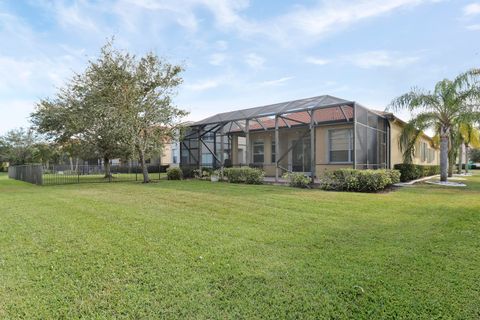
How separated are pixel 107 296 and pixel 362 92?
15189 mm

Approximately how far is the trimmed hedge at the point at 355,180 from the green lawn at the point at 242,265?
387 cm

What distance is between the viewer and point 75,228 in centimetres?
521

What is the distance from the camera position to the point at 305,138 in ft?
53.3

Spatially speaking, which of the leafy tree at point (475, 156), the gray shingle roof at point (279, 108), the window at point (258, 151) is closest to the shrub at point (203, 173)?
the gray shingle roof at point (279, 108)

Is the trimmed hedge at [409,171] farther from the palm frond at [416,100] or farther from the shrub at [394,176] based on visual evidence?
the palm frond at [416,100]

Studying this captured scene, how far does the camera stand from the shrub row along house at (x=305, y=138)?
12523 millimetres

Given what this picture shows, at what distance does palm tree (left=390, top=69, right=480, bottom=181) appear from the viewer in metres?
12.1

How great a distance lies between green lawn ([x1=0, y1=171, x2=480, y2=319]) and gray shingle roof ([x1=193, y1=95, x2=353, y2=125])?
7022 millimetres

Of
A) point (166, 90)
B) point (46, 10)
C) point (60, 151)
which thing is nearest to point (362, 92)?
point (166, 90)

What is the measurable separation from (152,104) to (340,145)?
1012 centimetres

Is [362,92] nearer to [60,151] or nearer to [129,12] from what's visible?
[129,12]

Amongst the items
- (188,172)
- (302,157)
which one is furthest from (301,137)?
(188,172)

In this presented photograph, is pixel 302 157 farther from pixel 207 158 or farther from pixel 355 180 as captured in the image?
pixel 207 158

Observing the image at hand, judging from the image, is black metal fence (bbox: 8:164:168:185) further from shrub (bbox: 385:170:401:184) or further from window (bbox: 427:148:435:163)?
window (bbox: 427:148:435:163)
